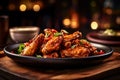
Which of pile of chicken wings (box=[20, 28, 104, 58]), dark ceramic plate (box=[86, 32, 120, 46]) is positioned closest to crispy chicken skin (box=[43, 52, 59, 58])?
pile of chicken wings (box=[20, 28, 104, 58])

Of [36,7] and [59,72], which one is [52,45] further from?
[36,7]

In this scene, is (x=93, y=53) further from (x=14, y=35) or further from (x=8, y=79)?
(x=14, y=35)

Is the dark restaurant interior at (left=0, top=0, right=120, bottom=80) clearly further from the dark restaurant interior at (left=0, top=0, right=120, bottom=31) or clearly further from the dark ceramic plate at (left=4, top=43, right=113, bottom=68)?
the dark ceramic plate at (left=4, top=43, right=113, bottom=68)

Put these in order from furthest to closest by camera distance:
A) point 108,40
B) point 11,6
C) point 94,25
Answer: point 94,25, point 11,6, point 108,40

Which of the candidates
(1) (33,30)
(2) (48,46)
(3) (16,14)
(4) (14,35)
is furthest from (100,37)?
(3) (16,14)

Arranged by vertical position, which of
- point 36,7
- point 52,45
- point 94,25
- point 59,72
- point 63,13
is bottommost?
point 94,25

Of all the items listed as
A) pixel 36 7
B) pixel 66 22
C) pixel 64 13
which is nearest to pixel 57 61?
pixel 36 7
